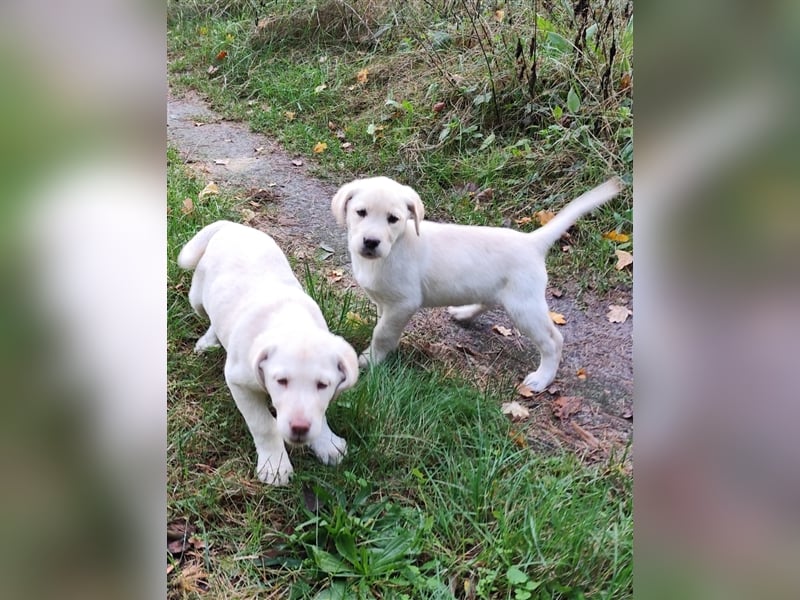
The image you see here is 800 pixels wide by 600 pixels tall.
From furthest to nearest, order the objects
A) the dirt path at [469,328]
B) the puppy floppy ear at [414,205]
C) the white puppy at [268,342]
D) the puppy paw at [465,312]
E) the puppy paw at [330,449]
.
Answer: the puppy paw at [465,312] < the puppy floppy ear at [414,205] < the puppy paw at [330,449] < the dirt path at [469,328] < the white puppy at [268,342]

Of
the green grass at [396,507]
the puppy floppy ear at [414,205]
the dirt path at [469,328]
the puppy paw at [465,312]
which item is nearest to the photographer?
the green grass at [396,507]

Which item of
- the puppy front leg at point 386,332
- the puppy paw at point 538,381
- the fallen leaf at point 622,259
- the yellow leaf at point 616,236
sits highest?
the yellow leaf at point 616,236

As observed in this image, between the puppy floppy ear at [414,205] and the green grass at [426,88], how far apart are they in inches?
8.6

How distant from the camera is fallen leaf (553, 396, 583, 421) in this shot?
7.58 feet

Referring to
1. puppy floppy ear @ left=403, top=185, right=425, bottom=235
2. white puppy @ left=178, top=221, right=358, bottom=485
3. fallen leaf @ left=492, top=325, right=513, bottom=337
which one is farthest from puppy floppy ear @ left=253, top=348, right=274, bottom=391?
fallen leaf @ left=492, top=325, right=513, bottom=337

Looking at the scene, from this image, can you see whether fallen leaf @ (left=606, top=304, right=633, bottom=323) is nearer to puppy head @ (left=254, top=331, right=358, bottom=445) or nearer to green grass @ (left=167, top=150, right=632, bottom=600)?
green grass @ (left=167, top=150, right=632, bottom=600)

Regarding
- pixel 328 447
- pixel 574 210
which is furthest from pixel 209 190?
pixel 574 210

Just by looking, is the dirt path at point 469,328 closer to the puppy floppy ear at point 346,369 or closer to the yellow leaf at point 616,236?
the yellow leaf at point 616,236

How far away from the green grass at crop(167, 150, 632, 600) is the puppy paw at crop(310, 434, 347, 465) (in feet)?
0.10

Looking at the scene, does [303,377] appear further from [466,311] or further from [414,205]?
[466,311]

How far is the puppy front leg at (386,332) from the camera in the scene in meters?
2.70

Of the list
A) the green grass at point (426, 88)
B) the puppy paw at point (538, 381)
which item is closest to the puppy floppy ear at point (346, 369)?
the puppy paw at point (538, 381)
